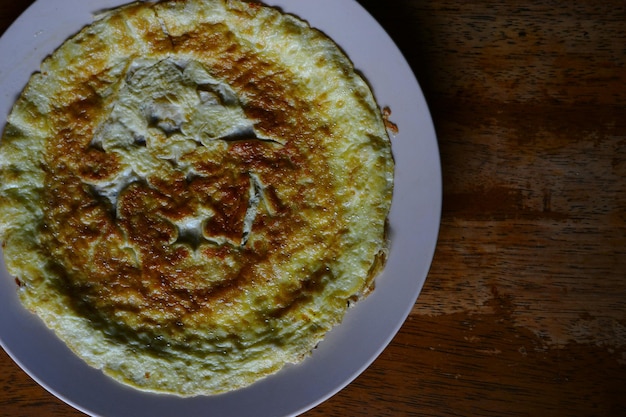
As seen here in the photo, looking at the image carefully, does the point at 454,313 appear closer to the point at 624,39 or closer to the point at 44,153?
the point at 624,39

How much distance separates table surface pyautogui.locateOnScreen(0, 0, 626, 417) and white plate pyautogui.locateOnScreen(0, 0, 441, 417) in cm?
36

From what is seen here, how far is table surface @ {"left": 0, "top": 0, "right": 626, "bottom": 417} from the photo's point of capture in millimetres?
3039

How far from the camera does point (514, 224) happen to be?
307cm

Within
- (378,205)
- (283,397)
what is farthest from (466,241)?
(283,397)

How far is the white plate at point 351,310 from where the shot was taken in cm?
267

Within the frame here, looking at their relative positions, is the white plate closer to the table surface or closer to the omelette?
the omelette

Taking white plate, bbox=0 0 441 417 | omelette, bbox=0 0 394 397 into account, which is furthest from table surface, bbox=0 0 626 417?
omelette, bbox=0 0 394 397

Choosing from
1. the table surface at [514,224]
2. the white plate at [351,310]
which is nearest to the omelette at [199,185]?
the white plate at [351,310]

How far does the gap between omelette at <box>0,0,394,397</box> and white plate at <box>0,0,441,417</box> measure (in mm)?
76

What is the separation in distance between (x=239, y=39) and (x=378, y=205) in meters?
1.13

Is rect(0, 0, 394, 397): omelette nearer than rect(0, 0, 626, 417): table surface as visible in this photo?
Yes

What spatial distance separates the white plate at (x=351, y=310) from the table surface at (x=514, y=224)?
1.19 feet

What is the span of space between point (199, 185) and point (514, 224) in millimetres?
1728

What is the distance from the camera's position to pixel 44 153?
2812 millimetres
